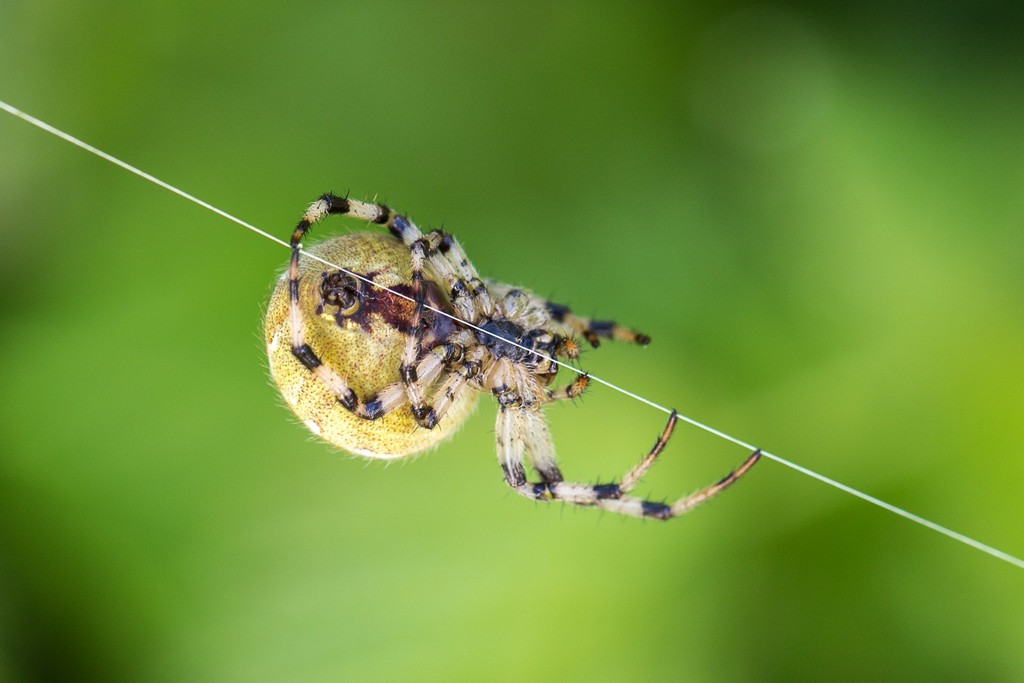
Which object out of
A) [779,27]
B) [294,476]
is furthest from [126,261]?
[779,27]

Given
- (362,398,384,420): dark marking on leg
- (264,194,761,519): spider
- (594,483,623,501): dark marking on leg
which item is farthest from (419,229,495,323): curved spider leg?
(594,483,623,501): dark marking on leg

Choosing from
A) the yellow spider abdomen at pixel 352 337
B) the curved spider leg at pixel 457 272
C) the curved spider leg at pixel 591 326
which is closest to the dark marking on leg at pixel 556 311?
the curved spider leg at pixel 591 326

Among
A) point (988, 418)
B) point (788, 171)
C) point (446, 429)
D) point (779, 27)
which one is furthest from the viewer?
point (779, 27)

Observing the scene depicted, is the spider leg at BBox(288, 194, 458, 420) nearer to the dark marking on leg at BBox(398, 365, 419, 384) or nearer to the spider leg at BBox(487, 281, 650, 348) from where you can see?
the dark marking on leg at BBox(398, 365, 419, 384)

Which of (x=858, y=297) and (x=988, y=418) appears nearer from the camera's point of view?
(x=988, y=418)

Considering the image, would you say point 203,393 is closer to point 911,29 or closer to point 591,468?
point 591,468

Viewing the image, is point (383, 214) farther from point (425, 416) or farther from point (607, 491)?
point (607, 491)

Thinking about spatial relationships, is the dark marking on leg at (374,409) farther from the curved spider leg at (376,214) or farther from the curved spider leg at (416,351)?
the curved spider leg at (376,214)
